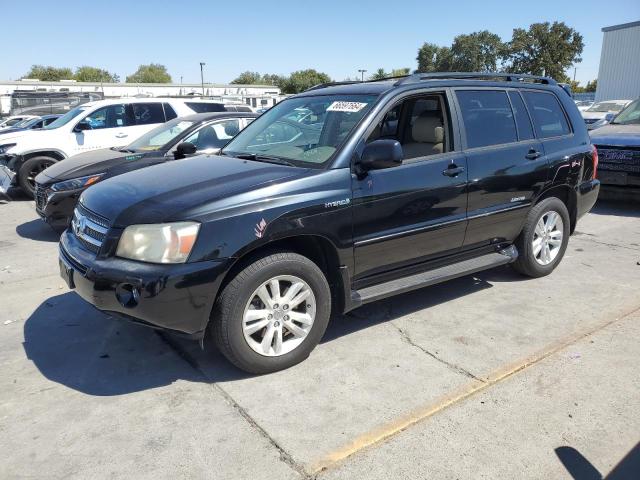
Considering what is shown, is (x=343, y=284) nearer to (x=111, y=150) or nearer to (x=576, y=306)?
(x=576, y=306)

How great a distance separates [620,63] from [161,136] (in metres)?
34.9

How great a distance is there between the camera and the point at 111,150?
7590mm

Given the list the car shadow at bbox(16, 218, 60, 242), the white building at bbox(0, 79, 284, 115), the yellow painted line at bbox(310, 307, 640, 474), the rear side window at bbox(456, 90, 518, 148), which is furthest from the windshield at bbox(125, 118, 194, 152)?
the white building at bbox(0, 79, 284, 115)

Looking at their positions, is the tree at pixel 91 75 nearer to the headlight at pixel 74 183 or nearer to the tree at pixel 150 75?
the tree at pixel 150 75

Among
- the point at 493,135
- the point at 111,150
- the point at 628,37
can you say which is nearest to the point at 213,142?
the point at 111,150

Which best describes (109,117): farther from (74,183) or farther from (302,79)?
(302,79)

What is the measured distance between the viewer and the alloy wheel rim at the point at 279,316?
3.21 meters

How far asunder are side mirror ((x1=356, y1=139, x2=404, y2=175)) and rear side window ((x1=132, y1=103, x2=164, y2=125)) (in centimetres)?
787

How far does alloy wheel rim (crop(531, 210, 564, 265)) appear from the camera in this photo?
498 cm

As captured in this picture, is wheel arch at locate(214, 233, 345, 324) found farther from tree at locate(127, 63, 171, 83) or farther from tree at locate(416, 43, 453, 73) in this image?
tree at locate(127, 63, 171, 83)

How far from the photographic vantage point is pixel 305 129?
161 inches

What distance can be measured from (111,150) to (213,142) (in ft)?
5.39

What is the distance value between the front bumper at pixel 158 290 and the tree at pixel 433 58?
82.4 m

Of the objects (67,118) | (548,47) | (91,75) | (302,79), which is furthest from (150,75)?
(67,118)
